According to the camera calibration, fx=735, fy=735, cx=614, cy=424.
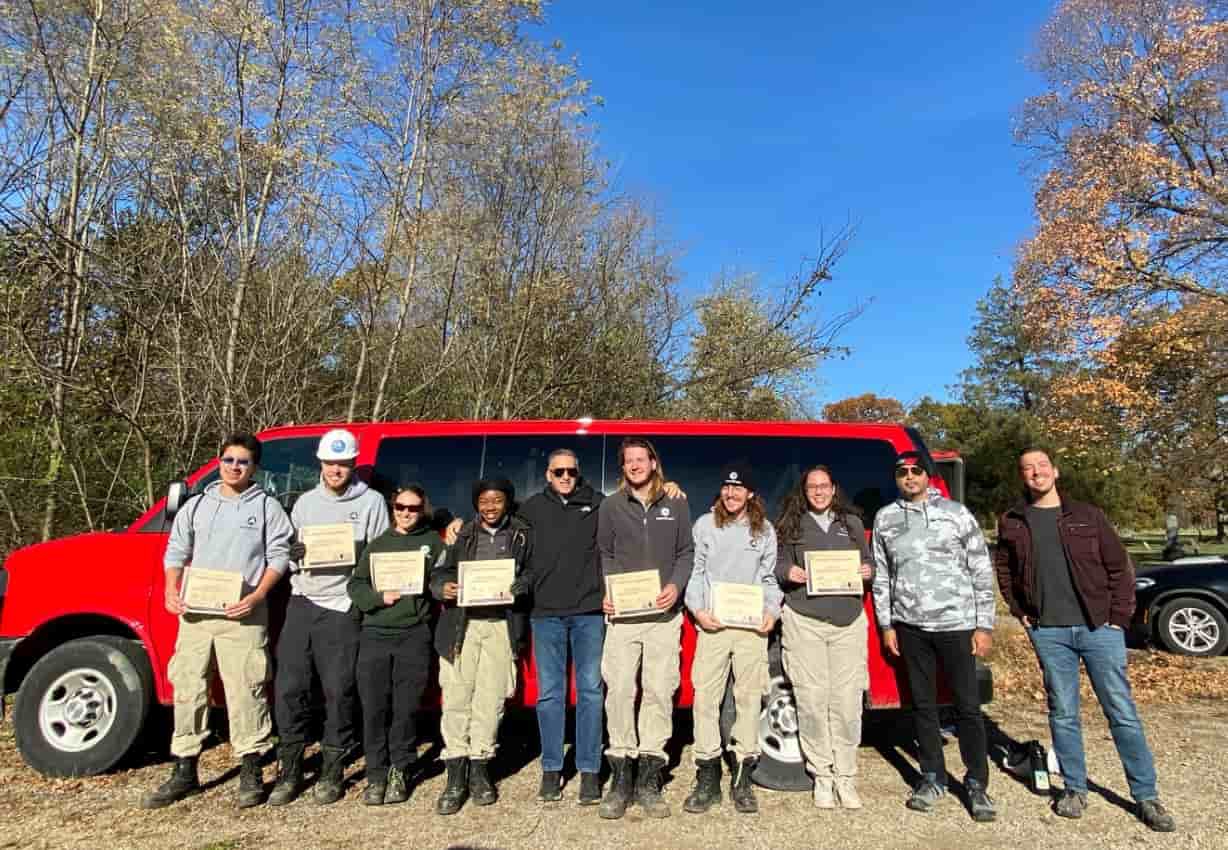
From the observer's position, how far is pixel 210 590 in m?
3.75

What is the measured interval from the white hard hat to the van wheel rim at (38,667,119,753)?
75.7 inches

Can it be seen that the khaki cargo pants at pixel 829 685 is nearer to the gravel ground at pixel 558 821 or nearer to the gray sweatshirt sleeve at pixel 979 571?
the gravel ground at pixel 558 821

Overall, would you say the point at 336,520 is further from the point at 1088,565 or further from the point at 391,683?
the point at 1088,565

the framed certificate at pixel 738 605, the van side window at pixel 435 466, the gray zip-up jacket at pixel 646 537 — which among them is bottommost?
the framed certificate at pixel 738 605

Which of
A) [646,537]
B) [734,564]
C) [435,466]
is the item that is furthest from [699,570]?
[435,466]

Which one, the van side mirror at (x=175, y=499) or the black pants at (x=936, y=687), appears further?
the van side mirror at (x=175, y=499)

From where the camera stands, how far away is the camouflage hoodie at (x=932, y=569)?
3.70 metres

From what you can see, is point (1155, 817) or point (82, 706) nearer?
point (1155, 817)

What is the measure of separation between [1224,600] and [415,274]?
9.33m

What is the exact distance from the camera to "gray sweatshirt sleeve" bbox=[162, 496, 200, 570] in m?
3.88

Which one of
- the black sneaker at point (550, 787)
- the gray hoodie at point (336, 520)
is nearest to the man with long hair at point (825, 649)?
the black sneaker at point (550, 787)

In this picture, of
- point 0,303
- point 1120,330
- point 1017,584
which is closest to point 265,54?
point 0,303

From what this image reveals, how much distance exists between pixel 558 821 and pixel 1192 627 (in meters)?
7.45

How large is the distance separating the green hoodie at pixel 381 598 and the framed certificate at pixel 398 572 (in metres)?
0.03
